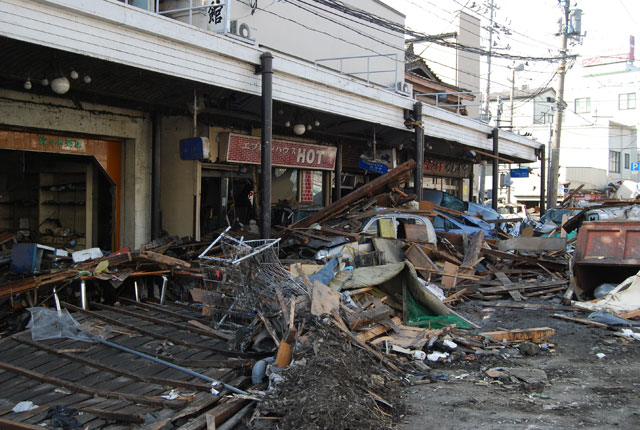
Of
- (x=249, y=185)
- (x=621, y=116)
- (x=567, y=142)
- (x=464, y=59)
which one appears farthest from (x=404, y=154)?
(x=621, y=116)

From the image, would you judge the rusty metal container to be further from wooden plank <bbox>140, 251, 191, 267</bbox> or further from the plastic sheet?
the plastic sheet

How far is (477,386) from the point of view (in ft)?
18.9

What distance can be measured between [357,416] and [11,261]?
7144 mm

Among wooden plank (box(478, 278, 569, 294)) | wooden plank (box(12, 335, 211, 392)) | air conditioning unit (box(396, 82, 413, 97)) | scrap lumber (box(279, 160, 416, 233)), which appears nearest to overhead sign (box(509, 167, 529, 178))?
air conditioning unit (box(396, 82, 413, 97))

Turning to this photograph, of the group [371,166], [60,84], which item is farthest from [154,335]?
[371,166]

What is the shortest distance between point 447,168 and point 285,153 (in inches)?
468

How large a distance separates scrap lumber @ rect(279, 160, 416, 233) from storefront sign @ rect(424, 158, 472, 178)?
9294mm

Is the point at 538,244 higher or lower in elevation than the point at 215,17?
lower

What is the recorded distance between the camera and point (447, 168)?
977 inches

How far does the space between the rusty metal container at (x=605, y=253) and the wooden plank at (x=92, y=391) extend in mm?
7937

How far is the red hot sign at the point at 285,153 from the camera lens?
43.6ft

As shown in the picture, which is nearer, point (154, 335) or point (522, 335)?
point (154, 335)

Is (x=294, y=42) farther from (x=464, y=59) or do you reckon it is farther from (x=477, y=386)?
(x=464, y=59)

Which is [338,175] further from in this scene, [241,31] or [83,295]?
[83,295]
